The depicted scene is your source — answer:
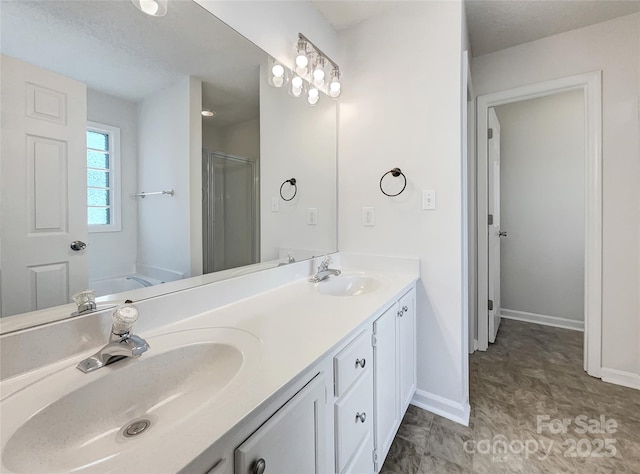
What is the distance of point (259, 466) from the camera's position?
1.75ft

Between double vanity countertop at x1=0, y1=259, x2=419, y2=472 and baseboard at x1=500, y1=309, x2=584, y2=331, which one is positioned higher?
double vanity countertop at x1=0, y1=259, x2=419, y2=472

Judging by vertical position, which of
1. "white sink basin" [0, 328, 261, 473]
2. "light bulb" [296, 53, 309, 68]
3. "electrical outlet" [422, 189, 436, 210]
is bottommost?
"white sink basin" [0, 328, 261, 473]

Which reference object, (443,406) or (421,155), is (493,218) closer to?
(421,155)

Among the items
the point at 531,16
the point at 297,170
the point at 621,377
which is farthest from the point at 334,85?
the point at 621,377

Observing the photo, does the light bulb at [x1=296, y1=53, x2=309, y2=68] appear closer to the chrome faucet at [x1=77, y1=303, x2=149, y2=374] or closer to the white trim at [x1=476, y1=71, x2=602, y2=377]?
the chrome faucet at [x1=77, y1=303, x2=149, y2=374]

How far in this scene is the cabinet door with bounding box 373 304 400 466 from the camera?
1105mm

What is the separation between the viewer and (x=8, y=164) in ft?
2.12

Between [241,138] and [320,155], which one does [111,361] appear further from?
[320,155]

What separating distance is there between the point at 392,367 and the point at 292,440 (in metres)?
0.76

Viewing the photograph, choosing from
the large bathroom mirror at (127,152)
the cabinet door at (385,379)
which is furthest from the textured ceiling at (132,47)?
the cabinet door at (385,379)

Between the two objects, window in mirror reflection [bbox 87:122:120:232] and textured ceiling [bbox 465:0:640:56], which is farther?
textured ceiling [bbox 465:0:640:56]

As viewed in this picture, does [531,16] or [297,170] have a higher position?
[531,16]

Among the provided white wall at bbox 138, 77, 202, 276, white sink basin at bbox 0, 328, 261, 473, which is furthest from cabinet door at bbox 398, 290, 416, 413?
white wall at bbox 138, 77, 202, 276

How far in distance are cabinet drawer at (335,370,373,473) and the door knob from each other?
0.86 metres
